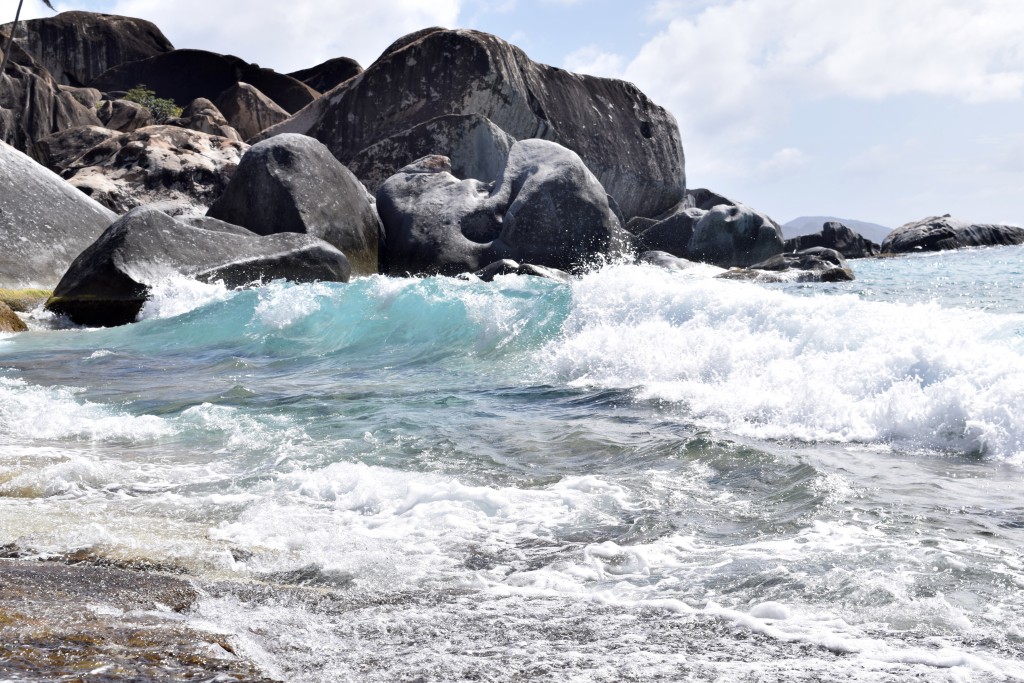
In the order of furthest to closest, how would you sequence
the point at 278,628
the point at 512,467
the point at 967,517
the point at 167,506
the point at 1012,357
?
the point at 1012,357 < the point at 512,467 < the point at 167,506 < the point at 967,517 < the point at 278,628

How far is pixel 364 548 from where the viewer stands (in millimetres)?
3344

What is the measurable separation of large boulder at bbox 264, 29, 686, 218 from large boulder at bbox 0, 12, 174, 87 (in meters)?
27.7

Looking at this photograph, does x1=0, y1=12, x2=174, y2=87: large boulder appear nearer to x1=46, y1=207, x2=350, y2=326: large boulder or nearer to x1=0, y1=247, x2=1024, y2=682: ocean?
x1=46, y1=207, x2=350, y2=326: large boulder

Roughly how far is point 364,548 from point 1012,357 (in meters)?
4.15

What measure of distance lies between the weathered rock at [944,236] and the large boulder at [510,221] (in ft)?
76.7

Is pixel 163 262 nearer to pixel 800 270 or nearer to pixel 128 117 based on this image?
pixel 800 270

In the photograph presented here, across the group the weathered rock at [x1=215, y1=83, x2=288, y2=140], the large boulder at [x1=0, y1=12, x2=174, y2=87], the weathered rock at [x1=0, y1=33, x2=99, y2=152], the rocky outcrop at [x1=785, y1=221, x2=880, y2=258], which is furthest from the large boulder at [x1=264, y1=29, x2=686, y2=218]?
the large boulder at [x1=0, y1=12, x2=174, y2=87]

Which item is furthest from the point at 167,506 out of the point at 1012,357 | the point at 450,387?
the point at 1012,357

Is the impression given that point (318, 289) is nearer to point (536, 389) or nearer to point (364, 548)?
point (536, 389)

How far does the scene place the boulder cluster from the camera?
13.7 m

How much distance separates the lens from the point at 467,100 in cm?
2727

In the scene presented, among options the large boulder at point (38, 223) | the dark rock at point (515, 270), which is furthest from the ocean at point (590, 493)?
the dark rock at point (515, 270)

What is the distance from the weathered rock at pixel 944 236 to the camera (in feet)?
122

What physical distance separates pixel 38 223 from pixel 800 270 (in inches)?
556
